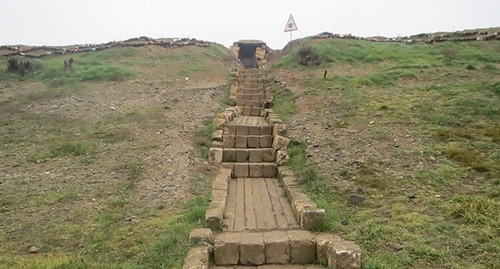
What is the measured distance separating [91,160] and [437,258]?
626 centimetres

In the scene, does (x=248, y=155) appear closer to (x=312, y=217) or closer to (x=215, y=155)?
(x=215, y=155)

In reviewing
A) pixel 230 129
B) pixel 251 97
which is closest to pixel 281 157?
pixel 230 129

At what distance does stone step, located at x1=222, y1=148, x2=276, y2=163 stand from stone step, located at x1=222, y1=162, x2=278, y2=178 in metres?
0.41

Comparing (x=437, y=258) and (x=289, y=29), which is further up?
(x=289, y=29)

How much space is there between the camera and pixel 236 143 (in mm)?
9938

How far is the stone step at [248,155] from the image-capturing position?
30.3 ft

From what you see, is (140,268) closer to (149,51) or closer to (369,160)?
(369,160)

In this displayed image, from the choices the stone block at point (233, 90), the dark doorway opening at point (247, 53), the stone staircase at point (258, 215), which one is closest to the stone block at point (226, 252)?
the stone staircase at point (258, 215)

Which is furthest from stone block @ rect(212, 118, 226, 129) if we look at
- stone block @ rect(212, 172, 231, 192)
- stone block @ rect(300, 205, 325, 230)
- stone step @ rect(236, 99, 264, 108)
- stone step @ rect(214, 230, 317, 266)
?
stone step @ rect(214, 230, 317, 266)

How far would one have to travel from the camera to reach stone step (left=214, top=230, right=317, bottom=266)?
504cm

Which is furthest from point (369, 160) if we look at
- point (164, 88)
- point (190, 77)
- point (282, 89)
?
point (190, 77)

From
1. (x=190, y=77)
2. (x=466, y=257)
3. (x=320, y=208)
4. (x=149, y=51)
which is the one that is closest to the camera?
(x=466, y=257)

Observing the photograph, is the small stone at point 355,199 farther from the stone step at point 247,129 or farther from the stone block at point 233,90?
the stone block at point 233,90

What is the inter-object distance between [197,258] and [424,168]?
4168 mm
